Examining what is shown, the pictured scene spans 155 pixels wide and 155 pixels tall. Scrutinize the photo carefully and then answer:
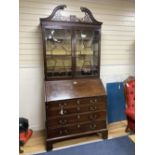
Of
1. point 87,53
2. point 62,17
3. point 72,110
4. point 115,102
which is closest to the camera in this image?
point 72,110

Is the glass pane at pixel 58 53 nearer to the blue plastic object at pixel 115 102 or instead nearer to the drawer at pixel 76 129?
the drawer at pixel 76 129

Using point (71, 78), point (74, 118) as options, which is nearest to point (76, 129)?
point (74, 118)

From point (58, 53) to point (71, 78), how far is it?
0.47 meters

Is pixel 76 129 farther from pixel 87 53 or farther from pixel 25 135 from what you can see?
pixel 87 53

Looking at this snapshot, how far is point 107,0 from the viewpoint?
3.49m

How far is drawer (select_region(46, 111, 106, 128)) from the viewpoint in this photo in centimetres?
266

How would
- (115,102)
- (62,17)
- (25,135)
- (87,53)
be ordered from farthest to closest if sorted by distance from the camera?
1. (115,102)
2. (87,53)
3. (25,135)
4. (62,17)

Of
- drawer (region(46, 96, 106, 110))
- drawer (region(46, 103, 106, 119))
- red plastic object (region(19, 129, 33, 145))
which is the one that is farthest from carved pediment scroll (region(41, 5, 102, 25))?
red plastic object (region(19, 129, 33, 145))

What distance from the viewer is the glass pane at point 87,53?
120 inches

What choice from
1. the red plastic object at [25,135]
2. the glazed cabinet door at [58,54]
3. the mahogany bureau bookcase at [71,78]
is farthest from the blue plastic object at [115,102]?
the red plastic object at [25,135]

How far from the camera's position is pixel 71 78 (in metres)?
2.98

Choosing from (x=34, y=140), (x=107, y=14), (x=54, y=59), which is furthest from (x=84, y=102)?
(x=107, y=14)
